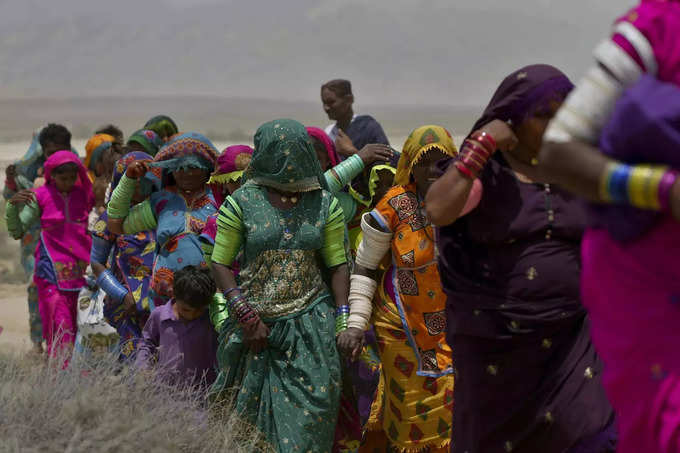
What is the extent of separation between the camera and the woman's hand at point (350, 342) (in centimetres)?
574

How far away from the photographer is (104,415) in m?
5.04

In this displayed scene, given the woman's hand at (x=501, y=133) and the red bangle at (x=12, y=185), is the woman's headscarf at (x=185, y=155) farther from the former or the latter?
the red bangle at (x=12, y=185)

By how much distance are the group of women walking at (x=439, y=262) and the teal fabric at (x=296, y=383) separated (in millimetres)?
11

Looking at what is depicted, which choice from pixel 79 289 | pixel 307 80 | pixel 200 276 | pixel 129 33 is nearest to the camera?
pixel 200 276

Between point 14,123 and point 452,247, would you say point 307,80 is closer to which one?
point 14,123

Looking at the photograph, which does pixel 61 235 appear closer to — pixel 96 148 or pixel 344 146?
pixel 96 148

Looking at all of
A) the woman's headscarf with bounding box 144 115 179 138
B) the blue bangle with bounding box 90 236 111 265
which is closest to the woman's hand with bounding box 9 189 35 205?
the blue bangle with bounding box 90 236 111 265

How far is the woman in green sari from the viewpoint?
570 cm

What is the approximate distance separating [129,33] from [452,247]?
15379 centimetres

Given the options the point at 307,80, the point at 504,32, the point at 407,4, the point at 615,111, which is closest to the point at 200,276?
the point at 615,111

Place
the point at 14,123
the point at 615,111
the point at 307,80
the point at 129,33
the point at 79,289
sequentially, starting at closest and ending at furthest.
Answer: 1. the point at 615,111
2. the point at 79,289
3. the point at 14,123
4. the point at 307,80
5. the point at 129,33

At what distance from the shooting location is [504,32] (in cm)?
13525

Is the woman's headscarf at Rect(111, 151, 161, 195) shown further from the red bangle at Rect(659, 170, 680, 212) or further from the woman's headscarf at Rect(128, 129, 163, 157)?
the red bangle at Rect(659, 170, 680, 212)

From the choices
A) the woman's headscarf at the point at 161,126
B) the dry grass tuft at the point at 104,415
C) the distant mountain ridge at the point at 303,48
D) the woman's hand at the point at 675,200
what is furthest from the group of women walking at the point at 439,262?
the distant mountain ridge at the point at 303,48
